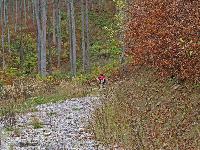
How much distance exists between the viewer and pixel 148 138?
28.7 feet

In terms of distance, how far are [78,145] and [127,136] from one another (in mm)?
1318

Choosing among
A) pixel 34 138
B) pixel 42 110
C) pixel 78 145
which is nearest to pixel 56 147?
pixel 78 145

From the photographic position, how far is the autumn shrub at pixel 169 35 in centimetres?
1221

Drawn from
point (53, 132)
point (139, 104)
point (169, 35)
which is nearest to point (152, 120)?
point (139, 104)

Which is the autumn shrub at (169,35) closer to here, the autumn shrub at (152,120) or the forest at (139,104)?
the forest at (139,104)

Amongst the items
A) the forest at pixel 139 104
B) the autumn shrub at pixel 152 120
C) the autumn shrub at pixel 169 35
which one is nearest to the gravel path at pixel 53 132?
the forest at pixel 139 104

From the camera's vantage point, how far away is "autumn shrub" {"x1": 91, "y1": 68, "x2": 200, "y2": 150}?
8.84 meters

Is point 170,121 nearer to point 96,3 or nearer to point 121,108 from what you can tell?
point 121,108

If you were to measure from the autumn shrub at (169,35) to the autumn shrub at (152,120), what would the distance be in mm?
763

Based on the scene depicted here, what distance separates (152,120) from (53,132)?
11.9ft

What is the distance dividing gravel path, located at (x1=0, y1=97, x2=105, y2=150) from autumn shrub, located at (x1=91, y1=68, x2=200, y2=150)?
0.49 m

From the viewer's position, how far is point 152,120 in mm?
10141

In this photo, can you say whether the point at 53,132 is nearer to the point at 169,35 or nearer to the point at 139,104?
the point at 139,104

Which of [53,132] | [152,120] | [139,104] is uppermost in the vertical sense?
[152,120]
